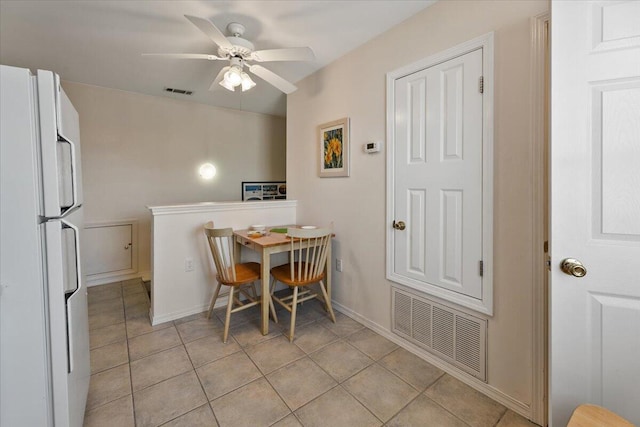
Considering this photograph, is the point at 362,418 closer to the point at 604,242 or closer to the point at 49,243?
the point at 604,242

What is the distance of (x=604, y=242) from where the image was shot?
3.39 ft

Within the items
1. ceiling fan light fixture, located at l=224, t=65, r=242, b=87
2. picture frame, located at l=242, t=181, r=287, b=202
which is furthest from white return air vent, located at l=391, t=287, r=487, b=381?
picture frame, located at l=242, t=181, r=287, b=202

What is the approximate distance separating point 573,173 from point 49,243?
2.01 metres

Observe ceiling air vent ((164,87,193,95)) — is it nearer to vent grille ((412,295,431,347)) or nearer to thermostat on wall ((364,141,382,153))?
thermostat on wall ((364,141,382,153))

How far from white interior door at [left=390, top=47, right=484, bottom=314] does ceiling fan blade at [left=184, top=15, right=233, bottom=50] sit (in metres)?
1.30

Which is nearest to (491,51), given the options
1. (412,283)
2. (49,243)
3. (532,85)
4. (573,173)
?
(532,85)

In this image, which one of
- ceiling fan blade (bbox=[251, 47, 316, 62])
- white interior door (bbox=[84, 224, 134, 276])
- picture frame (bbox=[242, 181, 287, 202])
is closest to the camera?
ceiling fan blade (bbox=[251, 47, 316, 62])

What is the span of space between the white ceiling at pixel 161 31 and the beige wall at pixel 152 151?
53cm

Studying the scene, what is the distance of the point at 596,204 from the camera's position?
1047 mm

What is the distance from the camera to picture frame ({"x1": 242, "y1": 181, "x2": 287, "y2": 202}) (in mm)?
4715

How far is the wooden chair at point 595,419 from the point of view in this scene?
831 mm

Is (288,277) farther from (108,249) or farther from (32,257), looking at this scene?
(108,249)

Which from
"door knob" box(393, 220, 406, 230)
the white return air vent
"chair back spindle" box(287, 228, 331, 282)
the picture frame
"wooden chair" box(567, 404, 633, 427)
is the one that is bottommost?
the white return air vent

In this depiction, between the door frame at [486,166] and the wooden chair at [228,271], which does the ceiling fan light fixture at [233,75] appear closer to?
the wooden chair at [228,271]
